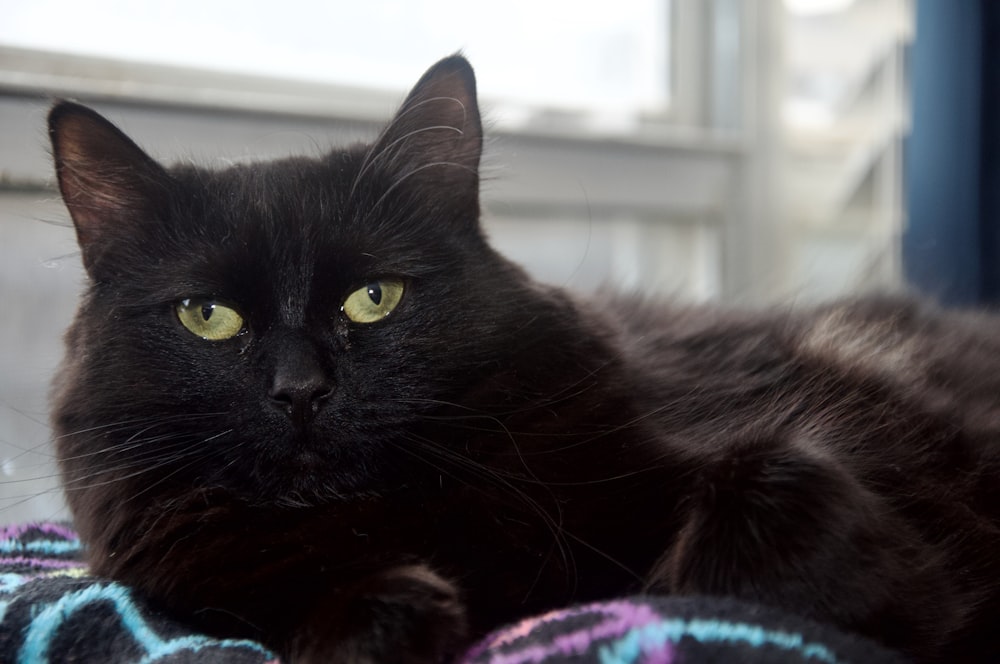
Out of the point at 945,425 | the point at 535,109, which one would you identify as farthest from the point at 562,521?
the point at 535,109

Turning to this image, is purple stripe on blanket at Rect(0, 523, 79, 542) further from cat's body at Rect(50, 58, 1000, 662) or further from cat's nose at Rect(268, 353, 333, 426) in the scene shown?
cat's nose at Rect(268, 353, 333, 426)

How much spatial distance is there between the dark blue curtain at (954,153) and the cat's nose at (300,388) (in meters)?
1.86

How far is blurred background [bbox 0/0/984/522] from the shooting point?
1761 millimetres

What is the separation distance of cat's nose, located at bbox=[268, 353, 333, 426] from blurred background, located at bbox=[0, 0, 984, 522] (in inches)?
32.3

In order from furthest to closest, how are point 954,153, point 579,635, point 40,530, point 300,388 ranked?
point 954,153 < point 40,530 < point 300,388 < point 579,635

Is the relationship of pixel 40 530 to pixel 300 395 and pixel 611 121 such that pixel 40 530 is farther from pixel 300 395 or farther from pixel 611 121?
pixel 611 121

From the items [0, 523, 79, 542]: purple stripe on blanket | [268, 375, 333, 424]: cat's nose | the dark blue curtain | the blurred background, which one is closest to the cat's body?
[268, 375, 333, 424]: cat's nose

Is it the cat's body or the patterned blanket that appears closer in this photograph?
the patterned blanket

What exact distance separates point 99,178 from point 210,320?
27 centimetres

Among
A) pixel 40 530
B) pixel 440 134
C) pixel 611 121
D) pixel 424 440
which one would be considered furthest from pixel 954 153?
pixel 40 530

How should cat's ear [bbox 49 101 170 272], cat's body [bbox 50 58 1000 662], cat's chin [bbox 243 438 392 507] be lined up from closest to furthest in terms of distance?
cat's body [bbox 50 58 1000 662]
cat's chin [bbox 243 438 392 507]
cat's ear [bbox 49 101 170 272]

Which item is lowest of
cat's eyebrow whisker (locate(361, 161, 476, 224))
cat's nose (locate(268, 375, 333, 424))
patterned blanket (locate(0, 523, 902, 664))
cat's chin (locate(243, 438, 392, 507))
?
patterned blanket (locate(0, 523, 902, 664))

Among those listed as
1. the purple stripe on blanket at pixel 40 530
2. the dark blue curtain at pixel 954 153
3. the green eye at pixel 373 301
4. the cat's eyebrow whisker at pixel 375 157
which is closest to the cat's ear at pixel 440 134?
the cat's eyebrow whisker at pixel 375 157

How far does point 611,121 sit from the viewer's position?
251 cm
